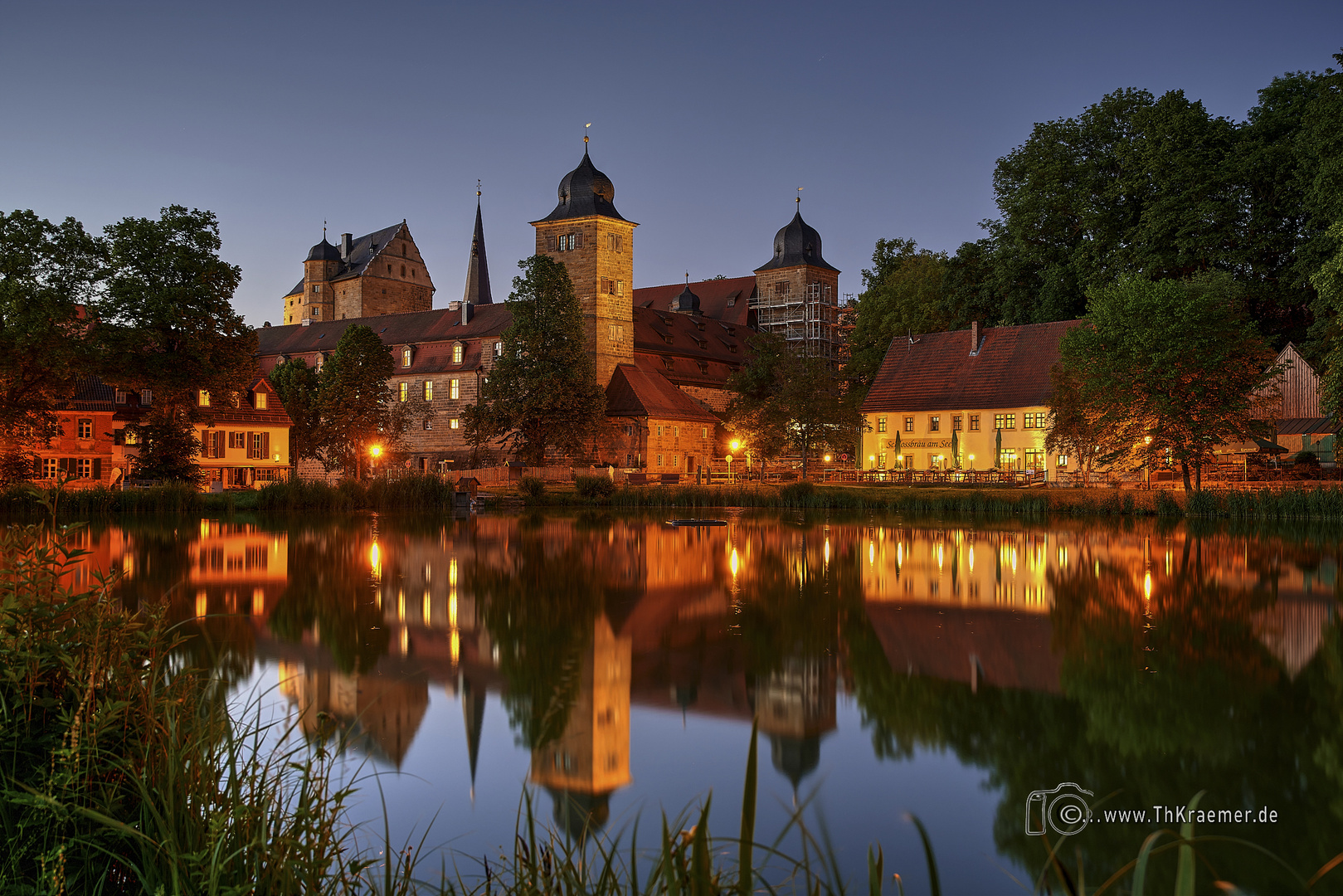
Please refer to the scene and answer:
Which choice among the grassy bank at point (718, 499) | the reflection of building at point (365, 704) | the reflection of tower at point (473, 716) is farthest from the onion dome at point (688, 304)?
the reflection of tower at point (473, 716)

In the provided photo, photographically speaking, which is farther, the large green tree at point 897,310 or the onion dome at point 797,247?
the onion dome at point 797,247

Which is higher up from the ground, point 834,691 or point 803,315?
point 803,315

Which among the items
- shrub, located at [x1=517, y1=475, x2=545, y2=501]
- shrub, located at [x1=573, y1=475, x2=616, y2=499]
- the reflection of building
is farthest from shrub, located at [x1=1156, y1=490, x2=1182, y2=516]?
the reflection of building

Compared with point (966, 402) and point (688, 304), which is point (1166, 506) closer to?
point (966, 402)

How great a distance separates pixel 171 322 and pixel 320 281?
5885 cm

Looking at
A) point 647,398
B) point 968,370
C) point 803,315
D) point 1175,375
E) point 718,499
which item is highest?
point 803,315

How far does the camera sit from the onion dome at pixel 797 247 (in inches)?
2891

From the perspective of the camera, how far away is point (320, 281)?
91.8 metres

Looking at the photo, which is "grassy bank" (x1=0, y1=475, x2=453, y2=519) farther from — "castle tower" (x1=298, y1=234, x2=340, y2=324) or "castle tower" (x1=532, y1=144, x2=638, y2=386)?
"castle tower" (x1=298, y1=234, x2=340, y2=324)

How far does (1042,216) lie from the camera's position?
4938 cm

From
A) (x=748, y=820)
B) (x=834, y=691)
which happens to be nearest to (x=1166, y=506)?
(x=834, y=691)

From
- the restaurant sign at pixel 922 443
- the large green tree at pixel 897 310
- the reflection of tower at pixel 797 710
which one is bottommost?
the reflection of tower at pixel 797 710

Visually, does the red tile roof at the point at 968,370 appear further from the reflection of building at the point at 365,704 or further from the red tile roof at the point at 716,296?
the reflection of building at the point at 365,704

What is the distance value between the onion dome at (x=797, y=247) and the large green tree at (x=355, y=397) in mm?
33985
